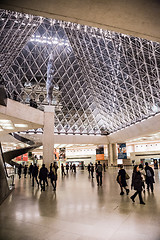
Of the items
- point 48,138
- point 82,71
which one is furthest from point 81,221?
point 82,71

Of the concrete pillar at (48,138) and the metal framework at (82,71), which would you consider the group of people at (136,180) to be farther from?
the metal framework at (82,71)

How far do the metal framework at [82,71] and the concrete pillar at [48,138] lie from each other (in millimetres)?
Answer: 4429

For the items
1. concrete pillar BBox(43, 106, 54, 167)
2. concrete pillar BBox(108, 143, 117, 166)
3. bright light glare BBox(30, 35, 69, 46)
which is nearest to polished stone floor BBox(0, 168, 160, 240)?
concrete pillar BBox(43, 106, 54, 167)

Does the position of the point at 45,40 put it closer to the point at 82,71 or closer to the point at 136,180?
the point at 82,71

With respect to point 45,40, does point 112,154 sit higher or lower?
lower

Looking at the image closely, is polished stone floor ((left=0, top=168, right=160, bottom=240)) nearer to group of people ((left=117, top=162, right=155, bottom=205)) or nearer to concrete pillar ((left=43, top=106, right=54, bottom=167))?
group of people ((left=117, top=162, right=155, bottom=205))

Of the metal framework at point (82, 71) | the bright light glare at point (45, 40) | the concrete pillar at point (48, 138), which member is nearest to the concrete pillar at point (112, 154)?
the metal framework at point (82, 71)

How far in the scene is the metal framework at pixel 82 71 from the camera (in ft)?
80.3

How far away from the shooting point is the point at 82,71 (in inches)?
1512

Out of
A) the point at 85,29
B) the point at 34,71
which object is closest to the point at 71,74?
the point at 34,71

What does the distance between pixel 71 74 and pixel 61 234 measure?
39175 mm

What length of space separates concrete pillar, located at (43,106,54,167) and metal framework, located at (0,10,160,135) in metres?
4.43

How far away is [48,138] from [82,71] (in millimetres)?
22682

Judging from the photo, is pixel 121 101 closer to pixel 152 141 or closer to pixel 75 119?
pixel 75 119
